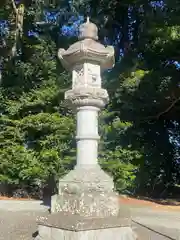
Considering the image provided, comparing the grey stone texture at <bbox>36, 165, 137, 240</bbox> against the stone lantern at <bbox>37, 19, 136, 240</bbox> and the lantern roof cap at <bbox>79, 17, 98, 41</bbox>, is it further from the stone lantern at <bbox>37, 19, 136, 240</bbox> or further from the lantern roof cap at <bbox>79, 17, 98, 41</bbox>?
the lantern roof cap at <bbox>79, 17, 98, 41</bbox>

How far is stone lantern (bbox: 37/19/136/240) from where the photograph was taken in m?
4.83

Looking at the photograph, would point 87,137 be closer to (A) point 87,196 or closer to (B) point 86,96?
(B) point 86,96

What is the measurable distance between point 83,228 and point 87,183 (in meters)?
0.84

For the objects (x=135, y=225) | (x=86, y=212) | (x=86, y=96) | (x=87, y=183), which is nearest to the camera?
(x=86, y=212)

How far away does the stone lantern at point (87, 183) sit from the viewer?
15.9 feet

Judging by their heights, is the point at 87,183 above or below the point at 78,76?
below

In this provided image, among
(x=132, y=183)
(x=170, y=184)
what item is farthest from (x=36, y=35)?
(x=170, y=184)

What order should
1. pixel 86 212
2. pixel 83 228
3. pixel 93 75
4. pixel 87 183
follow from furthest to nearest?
pixel 93 75 < pixel 87 183 < pixel 86 212 < pixel 83 228

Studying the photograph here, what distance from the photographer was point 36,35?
1293 cm

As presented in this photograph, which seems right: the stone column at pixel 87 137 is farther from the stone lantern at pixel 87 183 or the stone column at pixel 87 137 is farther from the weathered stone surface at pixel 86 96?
the weathered stone surface at pixel 86 96

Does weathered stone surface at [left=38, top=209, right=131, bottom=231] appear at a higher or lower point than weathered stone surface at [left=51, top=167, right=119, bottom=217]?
lower

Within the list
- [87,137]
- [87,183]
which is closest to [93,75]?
[87,137]

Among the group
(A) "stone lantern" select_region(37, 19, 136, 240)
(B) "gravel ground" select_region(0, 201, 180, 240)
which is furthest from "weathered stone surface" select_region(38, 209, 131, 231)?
(B) "gravel ground" select_region(0, 201, 180, 240)

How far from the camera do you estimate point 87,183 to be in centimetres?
534
